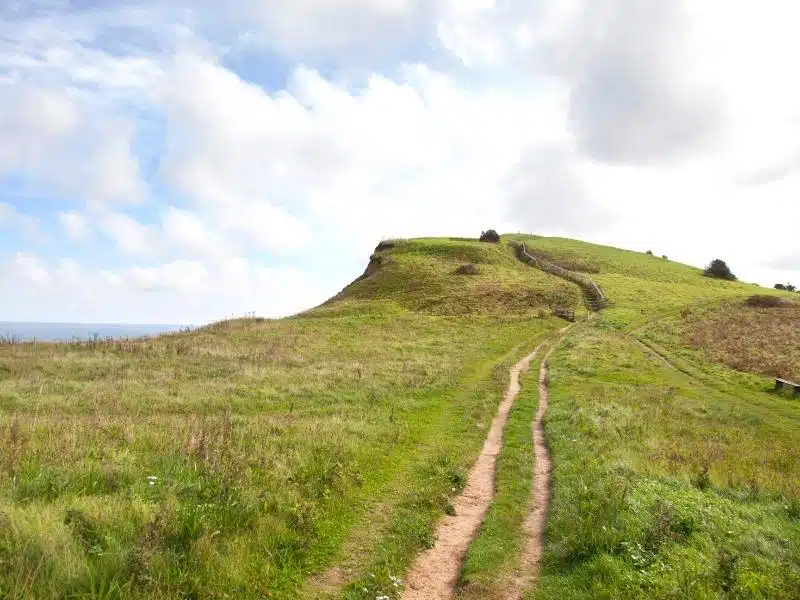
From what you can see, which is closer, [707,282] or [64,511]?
[64,511]

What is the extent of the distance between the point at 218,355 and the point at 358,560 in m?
26.5

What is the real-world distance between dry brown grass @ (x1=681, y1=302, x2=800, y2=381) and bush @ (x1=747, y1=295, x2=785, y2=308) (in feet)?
2.18

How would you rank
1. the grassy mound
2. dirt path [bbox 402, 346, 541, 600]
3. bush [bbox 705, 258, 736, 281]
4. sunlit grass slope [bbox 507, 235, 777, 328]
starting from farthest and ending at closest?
bush [bbox 705, 258, 736, 281]
the grassy mound
sunlit grass slope [bbox 507, 235, 777, 328]
dirt path [bbox 402, 346, 541, 600]

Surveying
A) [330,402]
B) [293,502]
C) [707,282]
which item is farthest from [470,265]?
[293,502]

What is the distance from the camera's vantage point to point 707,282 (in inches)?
3221

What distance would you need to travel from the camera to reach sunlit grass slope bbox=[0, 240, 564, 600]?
278 inches

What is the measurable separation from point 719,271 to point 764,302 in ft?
118

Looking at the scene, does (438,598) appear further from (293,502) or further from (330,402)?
(330,402)

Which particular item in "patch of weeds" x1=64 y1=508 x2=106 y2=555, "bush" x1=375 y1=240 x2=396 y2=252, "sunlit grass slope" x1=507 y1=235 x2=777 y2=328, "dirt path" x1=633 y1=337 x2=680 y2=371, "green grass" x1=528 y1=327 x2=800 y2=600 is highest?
"bush" x1=375 y1=240 x2=396 y2=252

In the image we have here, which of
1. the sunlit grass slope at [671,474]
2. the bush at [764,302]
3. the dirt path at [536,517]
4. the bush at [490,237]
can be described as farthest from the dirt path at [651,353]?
the bush at [490,237]

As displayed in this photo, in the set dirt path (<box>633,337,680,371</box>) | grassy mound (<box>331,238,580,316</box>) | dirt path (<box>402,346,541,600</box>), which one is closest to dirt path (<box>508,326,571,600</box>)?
dirt path (<box>402,346,541,600</box>)

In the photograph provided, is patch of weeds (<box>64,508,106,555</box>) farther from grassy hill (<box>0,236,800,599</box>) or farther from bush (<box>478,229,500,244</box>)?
bush (<box>478,229,500,244</box>)

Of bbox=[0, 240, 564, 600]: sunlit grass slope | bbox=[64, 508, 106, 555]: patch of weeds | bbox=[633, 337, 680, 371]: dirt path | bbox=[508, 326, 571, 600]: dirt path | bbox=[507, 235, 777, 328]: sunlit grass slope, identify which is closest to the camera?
bbox=[0, 240, 564, 600]: sunlit grass slope

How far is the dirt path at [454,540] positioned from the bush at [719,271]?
299 feet
